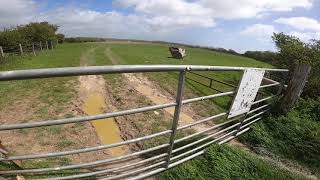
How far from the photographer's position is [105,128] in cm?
695

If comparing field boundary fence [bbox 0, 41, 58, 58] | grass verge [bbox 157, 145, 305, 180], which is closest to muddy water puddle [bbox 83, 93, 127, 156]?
grass verge [bbox 157, 145, 305, 180]

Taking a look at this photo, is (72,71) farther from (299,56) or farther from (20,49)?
(20,49)

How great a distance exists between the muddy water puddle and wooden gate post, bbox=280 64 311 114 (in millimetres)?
3803

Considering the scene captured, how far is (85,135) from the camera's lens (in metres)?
6.12

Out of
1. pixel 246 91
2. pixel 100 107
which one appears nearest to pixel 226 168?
pixel 246 91

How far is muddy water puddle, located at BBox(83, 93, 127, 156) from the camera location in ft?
18.9

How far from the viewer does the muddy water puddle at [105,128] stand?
575 centimetres

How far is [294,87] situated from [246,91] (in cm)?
250

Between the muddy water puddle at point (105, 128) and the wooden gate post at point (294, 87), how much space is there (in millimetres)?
3803

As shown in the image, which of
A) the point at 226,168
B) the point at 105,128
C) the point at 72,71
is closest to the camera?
the point at 72,71

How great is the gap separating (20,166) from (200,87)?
903 centimetres

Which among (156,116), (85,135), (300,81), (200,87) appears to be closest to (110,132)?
(85,135)

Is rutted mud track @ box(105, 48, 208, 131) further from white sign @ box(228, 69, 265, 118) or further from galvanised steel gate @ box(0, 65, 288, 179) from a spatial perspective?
galvanised steel gate @ box(0, 65, 288, 179)

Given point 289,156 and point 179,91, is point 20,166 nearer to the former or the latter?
point 179,91
